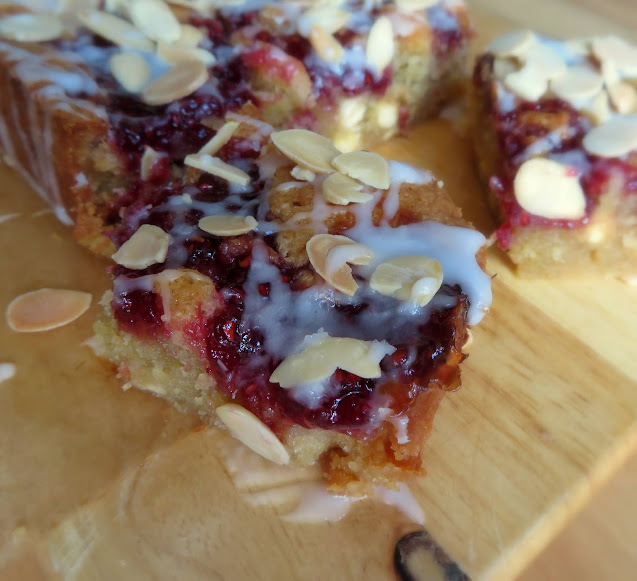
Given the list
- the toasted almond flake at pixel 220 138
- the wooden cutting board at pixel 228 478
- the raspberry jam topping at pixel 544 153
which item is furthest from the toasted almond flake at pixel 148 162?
the raspberry jam topping at pixel 544 153

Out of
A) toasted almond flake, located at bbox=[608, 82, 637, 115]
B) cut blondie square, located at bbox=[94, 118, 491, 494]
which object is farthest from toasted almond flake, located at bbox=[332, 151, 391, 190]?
toasted almond flake, located at bbox=[608, 82, 637, 115]

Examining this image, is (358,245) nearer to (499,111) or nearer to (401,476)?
(401,476)

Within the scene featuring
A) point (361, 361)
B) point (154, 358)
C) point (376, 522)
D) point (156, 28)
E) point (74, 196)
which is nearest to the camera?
point (361, 361)

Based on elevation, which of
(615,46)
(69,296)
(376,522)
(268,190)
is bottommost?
(69,296)

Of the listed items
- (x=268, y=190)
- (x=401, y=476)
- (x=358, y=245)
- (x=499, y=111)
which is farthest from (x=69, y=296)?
(x=499, y=111)

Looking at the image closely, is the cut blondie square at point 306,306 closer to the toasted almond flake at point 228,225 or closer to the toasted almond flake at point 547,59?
the toasted almond flake at point 228,225

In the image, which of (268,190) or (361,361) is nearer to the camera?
(361,361)

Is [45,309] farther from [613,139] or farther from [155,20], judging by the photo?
[613,139]
